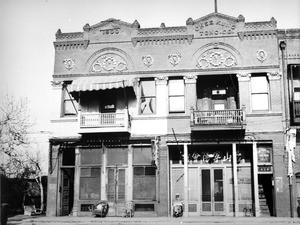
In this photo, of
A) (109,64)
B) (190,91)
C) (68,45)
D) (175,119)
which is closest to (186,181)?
(175,119)

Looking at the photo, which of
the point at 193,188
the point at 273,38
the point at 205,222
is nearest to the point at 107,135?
the point at 193,188

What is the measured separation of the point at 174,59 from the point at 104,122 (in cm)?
591

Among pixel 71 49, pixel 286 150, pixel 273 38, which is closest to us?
pixel 286 150

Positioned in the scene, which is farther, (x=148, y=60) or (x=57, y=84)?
(x=57, y=84)

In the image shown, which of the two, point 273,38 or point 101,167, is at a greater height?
point 273,38

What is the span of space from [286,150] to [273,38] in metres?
6.88

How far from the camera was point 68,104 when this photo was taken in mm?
25016

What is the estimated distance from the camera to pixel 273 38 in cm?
2369

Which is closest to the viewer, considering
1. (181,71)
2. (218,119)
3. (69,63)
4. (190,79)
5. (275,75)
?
(218,119)

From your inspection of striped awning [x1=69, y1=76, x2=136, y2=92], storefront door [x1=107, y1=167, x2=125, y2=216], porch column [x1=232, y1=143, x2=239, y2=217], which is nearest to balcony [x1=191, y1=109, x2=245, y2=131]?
porch column [x1=232, y1=143, x2=239, y2=217]

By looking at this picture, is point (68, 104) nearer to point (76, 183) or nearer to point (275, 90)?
point (76, 183)

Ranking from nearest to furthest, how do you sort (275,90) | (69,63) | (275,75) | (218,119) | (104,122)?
(218,119) < (275,90) < (275,75) < (104,122) < (69,63)

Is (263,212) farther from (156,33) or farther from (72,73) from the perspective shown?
(72,73)

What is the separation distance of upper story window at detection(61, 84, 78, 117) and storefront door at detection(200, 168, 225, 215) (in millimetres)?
9007
